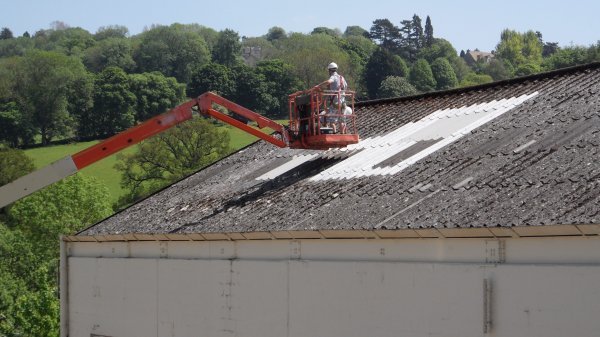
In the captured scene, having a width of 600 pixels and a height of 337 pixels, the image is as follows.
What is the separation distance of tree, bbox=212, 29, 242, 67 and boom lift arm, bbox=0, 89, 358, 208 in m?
154

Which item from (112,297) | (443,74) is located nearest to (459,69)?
(443,74)

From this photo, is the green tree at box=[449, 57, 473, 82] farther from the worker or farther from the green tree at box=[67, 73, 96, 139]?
the worker

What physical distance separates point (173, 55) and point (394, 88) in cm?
5015

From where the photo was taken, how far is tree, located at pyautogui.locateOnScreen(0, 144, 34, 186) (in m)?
90.2

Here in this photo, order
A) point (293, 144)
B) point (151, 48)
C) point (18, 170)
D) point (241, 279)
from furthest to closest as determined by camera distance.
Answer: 1. point (151, 48)
2. point (18, 170)
3. point (293, 144)
4. point (241, 279)

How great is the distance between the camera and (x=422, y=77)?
503 ft

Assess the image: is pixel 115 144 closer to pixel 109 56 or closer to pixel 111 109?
pixel 111 109

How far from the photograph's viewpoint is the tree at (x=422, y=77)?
151 metres

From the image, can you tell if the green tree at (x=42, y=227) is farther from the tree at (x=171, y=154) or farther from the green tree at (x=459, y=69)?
the green tree at (x=459, y=69)

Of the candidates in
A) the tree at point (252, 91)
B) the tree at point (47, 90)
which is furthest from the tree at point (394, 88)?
the tree at point (47, 90)

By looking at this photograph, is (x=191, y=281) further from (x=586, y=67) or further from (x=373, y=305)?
(x=586, y=67)

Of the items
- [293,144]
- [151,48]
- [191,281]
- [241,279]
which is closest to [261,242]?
[241,279]

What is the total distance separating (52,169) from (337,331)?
613cm

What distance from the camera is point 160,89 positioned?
13088 centimetres
